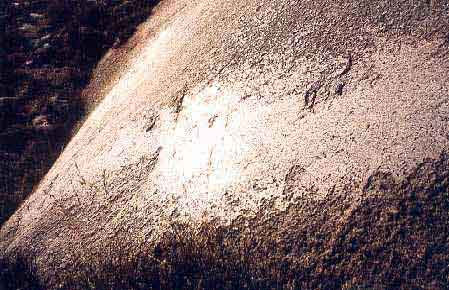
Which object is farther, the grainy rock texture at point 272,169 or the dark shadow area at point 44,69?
the dark shadow area at point 44,69

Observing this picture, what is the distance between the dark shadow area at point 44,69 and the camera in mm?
3270

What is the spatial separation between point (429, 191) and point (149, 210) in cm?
113

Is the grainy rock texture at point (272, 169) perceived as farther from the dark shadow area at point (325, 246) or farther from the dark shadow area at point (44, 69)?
the dark shadow area at point (44, 69)

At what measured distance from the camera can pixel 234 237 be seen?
6.13ft

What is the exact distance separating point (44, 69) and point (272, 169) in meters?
2.90

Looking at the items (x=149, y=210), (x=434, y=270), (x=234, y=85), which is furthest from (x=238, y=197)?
(x=434, y=270)

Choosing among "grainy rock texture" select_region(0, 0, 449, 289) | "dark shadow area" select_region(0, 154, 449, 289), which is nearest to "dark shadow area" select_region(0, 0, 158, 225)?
"grainy rock texture" select_region(0, 0, 449, 289)

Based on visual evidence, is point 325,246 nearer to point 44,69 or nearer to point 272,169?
point 272,169

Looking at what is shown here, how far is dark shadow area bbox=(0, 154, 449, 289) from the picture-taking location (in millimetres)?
1636

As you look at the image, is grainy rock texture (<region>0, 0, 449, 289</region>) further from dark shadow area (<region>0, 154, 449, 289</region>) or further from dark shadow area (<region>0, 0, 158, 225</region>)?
dark shadow area (<region>0, 0, 158, 225</region>)

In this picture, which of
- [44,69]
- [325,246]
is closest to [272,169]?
[325,246]

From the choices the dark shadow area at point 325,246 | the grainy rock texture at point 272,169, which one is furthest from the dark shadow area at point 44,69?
the dark shadow area at point 325,246

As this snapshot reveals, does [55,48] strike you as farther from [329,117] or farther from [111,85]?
[329,117]

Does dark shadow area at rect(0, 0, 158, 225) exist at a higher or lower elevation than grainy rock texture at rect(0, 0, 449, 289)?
lower
